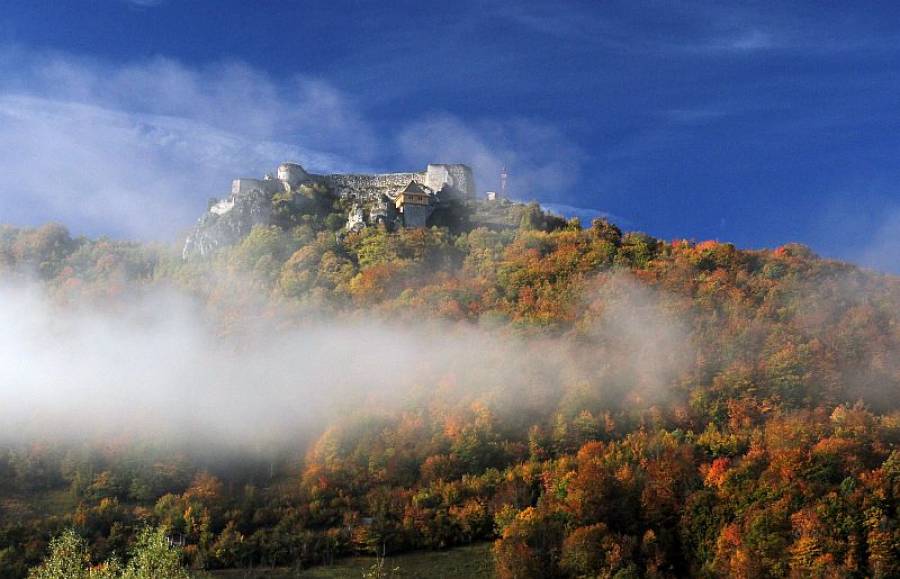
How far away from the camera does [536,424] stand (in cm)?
8481

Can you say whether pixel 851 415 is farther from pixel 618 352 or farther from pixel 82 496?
pixel 82 496

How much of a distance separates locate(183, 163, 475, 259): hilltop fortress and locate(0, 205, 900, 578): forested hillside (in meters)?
2.46

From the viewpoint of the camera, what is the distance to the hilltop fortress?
11300 centimetres

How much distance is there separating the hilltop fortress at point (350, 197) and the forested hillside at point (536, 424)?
246 cm

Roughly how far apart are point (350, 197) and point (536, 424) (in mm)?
46779

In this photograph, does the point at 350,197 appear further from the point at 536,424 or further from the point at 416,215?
the point at 536,424

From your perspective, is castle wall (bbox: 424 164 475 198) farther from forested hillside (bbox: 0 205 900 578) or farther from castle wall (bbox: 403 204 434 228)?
forested hillside (bbox: 0 205 900 578)

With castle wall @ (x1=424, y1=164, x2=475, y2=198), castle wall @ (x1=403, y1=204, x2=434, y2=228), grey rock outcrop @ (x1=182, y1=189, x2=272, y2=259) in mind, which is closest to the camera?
castle wall @ (x1=403, y1=204, x2=434, y2=228)

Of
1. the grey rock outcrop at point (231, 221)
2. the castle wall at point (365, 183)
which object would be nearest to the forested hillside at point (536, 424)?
the grey rock outcrop at point (231, 221)

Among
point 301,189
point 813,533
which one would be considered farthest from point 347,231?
point 813,533

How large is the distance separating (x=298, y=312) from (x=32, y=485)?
1318 inches

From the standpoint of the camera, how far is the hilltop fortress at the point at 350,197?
11300 cm

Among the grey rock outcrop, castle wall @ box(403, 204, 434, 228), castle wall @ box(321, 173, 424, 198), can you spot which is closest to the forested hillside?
the grey rock outcrop

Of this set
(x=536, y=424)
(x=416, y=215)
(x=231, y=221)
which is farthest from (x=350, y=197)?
(x=536, y=424)
